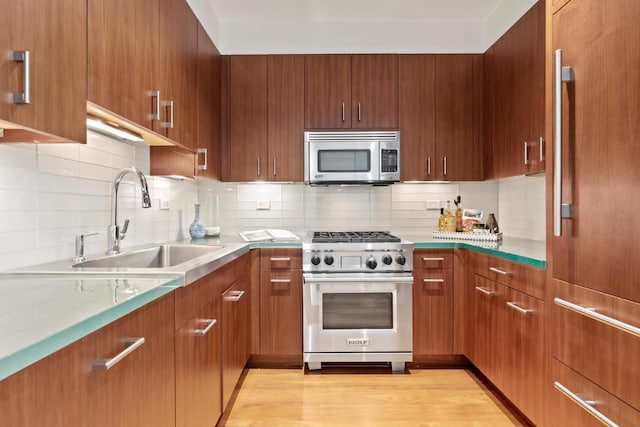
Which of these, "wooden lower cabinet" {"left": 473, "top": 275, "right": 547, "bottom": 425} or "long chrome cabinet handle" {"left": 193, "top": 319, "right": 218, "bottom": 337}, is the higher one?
"long chrome cabinet handle" {"left": 193, "top": 319, "right": 218, "bottom": 337}

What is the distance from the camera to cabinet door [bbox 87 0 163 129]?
134 centimetres

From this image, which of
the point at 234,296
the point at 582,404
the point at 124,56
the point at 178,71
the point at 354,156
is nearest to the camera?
the point at 582,404

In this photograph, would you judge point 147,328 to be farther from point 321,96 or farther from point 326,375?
point 321,96

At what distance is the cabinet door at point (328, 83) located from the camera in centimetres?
311

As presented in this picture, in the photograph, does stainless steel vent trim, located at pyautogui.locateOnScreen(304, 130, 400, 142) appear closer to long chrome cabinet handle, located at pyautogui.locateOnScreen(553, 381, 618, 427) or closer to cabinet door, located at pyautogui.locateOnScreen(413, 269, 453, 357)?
cabinet door, located at pyautogui.locateOnScreen(413, 269, 453, 357)

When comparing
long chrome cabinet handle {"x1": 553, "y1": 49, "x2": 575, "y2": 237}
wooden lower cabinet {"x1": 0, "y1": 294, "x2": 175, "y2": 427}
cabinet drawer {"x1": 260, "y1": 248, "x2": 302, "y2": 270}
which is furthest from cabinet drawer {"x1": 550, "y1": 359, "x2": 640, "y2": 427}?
cabinet drawer {"x1": 260, "y1": 248, "x2": 302, "y2": 270}

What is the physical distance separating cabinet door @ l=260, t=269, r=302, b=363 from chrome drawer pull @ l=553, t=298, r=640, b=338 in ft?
5.47

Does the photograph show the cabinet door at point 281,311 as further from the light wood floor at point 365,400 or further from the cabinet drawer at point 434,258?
the cabinet drawer at point 434,258

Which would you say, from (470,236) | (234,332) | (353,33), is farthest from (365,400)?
(353,33)

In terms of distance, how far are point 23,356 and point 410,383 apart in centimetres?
241

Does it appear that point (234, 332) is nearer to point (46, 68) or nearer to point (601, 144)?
point (46, 68)

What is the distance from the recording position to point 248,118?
3133mm

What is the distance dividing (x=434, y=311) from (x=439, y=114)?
4.86 ft

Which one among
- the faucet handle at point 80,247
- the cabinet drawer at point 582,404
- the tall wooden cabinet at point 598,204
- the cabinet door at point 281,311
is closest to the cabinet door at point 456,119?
the cabinet door at point 281,311
